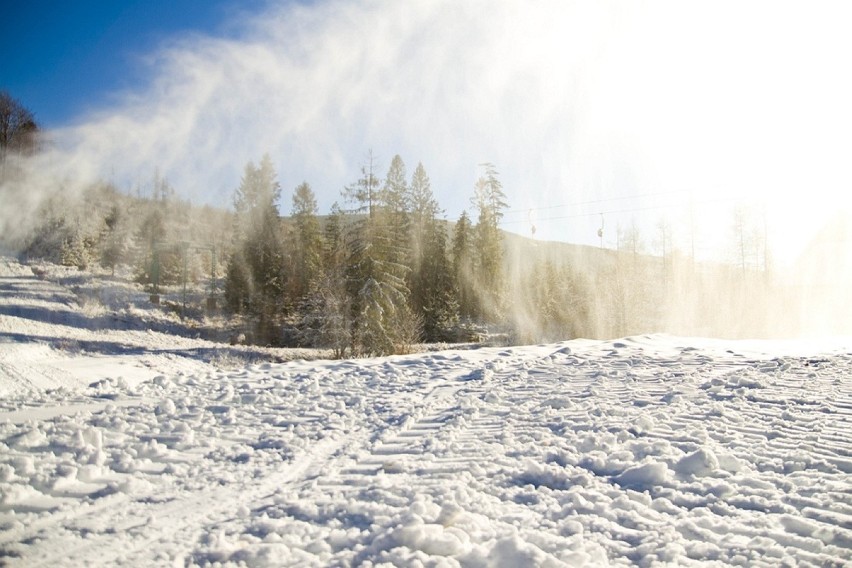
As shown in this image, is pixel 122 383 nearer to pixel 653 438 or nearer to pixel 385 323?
pixel 653 438

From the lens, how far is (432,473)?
14.0 ft

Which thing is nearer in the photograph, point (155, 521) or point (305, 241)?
point (155, 521)

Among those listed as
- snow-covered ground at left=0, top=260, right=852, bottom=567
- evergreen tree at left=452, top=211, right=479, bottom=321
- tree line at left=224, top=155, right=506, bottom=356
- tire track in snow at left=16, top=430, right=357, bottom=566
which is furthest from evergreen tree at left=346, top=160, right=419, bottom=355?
tire track in snow at left=16, top=430, right=357, bottom=566

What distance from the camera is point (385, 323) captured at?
2498 cm

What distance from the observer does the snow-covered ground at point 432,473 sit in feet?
9.59

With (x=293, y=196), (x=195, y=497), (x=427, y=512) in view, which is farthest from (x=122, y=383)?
(x=293, y=196)

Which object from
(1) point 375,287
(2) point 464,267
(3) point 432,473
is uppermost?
(2) point 464,267

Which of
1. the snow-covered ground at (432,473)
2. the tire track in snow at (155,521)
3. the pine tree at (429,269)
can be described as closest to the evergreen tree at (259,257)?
the pine tree at (429,269)

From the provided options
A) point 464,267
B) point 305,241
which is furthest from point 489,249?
point 305,241

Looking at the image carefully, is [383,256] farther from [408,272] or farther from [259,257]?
[259,257]

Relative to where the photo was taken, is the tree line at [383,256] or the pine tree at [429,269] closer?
the tree line at [383,256]

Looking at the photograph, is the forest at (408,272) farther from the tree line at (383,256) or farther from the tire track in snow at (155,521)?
the tire track in snow at (155,521)

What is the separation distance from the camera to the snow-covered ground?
2.92 metres

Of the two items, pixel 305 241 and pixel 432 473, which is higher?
pixel 305 241
